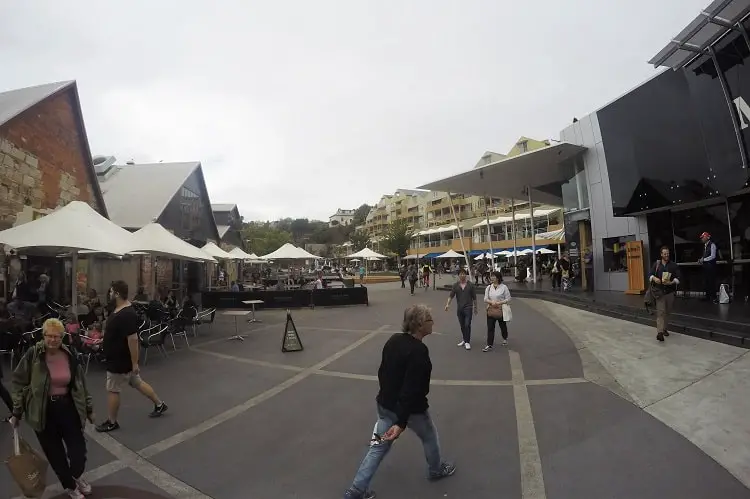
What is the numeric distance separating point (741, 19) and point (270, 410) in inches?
416

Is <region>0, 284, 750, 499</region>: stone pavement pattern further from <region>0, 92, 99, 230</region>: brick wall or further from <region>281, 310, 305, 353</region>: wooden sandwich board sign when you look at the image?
<region>0, 92, 99, 230</region>: brick wall

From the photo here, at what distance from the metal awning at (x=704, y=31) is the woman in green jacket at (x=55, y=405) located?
1073 centimetres

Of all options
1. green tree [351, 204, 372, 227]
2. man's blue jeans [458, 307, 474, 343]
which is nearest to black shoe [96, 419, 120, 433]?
man's blue jeans [458, 307, 474, 343]

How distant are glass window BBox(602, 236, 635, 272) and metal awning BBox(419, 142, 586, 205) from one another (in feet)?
12.2

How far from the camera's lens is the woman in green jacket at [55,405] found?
320cm

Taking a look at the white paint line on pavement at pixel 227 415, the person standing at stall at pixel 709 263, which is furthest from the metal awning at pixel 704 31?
the white paint line on pavement at pixel 227 415

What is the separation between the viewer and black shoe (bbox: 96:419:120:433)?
180 inches

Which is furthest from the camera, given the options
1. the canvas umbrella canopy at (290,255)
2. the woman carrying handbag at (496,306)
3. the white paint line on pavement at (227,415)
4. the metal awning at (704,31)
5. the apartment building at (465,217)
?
the apartment building at (465,217)

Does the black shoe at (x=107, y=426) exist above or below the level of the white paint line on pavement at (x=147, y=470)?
above

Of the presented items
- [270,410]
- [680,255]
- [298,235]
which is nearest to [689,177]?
[680,255]

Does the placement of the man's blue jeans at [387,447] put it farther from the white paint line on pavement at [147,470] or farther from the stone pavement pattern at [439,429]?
the white paint line on pavement at [147,470]

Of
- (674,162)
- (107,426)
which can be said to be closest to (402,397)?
(107,426)

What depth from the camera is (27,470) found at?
3000 mm

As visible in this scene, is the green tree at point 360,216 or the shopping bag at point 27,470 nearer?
the shopping bag at point 27,470
